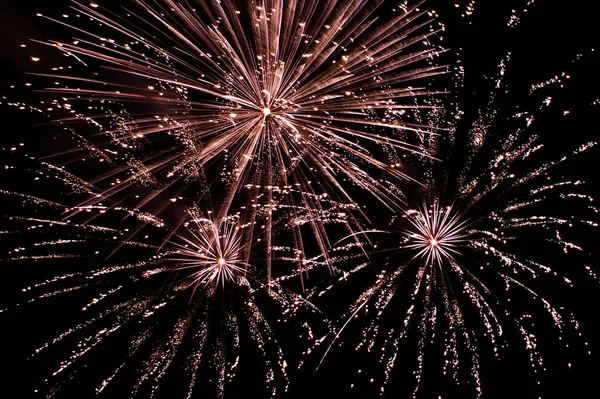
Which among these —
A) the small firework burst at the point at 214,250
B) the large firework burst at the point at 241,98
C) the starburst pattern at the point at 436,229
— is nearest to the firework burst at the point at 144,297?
the small firework burst at the point at 214,250

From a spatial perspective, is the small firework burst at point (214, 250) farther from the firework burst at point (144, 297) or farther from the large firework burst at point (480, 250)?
the large firework burst at point (480, 250)

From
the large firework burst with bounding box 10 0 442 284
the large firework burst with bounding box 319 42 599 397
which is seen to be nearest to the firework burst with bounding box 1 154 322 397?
the large firework burst with bounding box 10 0 442 284

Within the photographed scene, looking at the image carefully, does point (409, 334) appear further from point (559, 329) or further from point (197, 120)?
point (197, 120)

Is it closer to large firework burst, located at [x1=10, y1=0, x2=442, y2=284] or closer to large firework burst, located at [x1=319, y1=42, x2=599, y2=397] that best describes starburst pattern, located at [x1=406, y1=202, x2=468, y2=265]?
large firework burst, located at [x1=319, y1=42, x2=599, y2=397]

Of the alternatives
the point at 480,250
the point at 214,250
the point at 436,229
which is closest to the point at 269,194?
the point at 214,250

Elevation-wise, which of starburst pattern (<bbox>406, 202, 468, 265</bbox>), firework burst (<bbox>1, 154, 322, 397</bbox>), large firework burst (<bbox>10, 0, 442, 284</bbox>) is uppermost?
large firework burst (<bbox>10, 0, 442, 284</bbox>)

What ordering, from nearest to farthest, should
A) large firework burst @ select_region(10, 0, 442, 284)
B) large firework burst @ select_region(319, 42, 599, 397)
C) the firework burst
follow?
1. large firework burst @ select_region(10, 0, 442, 284)
2. the firework burst
3. large firework burst @ select_region(319, 42, 599, 397)

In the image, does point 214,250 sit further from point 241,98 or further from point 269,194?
point 241,98

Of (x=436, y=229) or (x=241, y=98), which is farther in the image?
(x=436, y=229)
